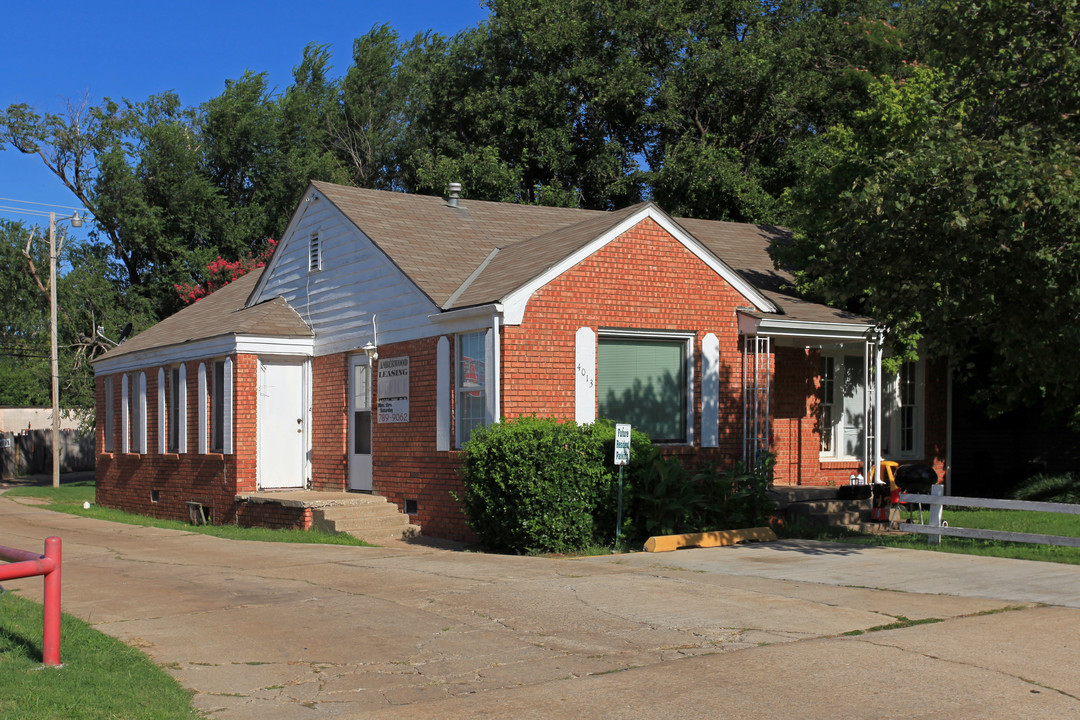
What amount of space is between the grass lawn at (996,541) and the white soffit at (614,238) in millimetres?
3895

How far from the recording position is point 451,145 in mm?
36500

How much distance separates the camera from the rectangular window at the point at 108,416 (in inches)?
975

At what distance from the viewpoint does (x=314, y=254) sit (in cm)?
1939

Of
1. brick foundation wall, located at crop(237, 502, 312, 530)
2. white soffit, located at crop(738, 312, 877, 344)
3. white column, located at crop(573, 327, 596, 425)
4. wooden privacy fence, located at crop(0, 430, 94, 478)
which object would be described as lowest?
wooden privacy fence, located at crop(0, 430, 94, 478)

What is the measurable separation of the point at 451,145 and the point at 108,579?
26.8m

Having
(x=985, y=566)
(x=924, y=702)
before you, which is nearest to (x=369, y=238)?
(x=985, y=566)

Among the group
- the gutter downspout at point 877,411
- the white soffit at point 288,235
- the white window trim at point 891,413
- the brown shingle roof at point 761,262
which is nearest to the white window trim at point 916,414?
the white window trim at point 891,413

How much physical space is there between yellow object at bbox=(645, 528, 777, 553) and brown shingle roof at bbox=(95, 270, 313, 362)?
8714mm

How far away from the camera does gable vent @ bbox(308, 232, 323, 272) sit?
62.9 feet

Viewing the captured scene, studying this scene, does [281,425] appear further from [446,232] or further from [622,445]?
[622,445]

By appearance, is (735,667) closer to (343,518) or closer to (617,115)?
(343,518)

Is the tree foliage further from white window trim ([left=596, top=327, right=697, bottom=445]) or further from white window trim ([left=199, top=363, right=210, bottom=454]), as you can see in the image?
white window trim ([left=199, top=363, right=210, bottom=454])

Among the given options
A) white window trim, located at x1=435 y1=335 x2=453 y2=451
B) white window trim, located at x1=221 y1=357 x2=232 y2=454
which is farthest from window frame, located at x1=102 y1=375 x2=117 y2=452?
white window trim, located at x1=435 y1=335 x2=453 y2=451

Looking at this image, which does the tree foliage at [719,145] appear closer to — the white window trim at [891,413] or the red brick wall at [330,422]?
the white window trim at [891,413]
